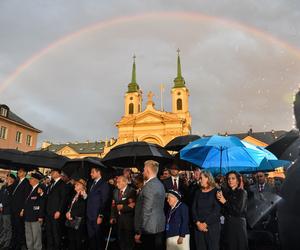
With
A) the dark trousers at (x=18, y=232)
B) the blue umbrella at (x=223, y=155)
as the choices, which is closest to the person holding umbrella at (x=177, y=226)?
the blue umbrella at (x=223, y=155)

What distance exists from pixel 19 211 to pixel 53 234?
1.75 metres

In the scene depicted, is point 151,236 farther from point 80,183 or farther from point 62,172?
point 62,172

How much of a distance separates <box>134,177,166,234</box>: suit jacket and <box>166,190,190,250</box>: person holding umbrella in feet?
0.50

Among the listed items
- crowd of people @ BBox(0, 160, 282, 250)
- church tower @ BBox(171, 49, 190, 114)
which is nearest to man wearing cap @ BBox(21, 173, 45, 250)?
crowd of people @ BBox(0, 160, 282, 250)

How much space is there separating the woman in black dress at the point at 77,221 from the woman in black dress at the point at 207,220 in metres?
2.81

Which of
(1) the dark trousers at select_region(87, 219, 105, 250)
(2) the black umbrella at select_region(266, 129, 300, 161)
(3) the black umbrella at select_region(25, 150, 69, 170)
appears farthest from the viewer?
(3) the black umbrella at select_region(25, 150, 69, 170)

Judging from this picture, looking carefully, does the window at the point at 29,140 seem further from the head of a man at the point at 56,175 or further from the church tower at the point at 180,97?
the head of a man at the point at 56,175

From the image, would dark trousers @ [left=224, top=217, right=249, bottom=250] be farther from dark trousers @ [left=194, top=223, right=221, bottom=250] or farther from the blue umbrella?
the blue umbrella

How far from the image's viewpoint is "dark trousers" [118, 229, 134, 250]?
20.4 feet

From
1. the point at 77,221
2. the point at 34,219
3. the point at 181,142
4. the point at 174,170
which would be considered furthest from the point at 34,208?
the point at 181,142

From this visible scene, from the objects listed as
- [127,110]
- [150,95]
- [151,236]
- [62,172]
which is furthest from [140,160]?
[127,110]

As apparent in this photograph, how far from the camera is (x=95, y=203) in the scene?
6.89m

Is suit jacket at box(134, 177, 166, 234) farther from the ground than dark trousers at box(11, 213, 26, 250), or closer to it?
farther from the ground

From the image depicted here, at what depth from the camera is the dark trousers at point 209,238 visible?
5477mm
